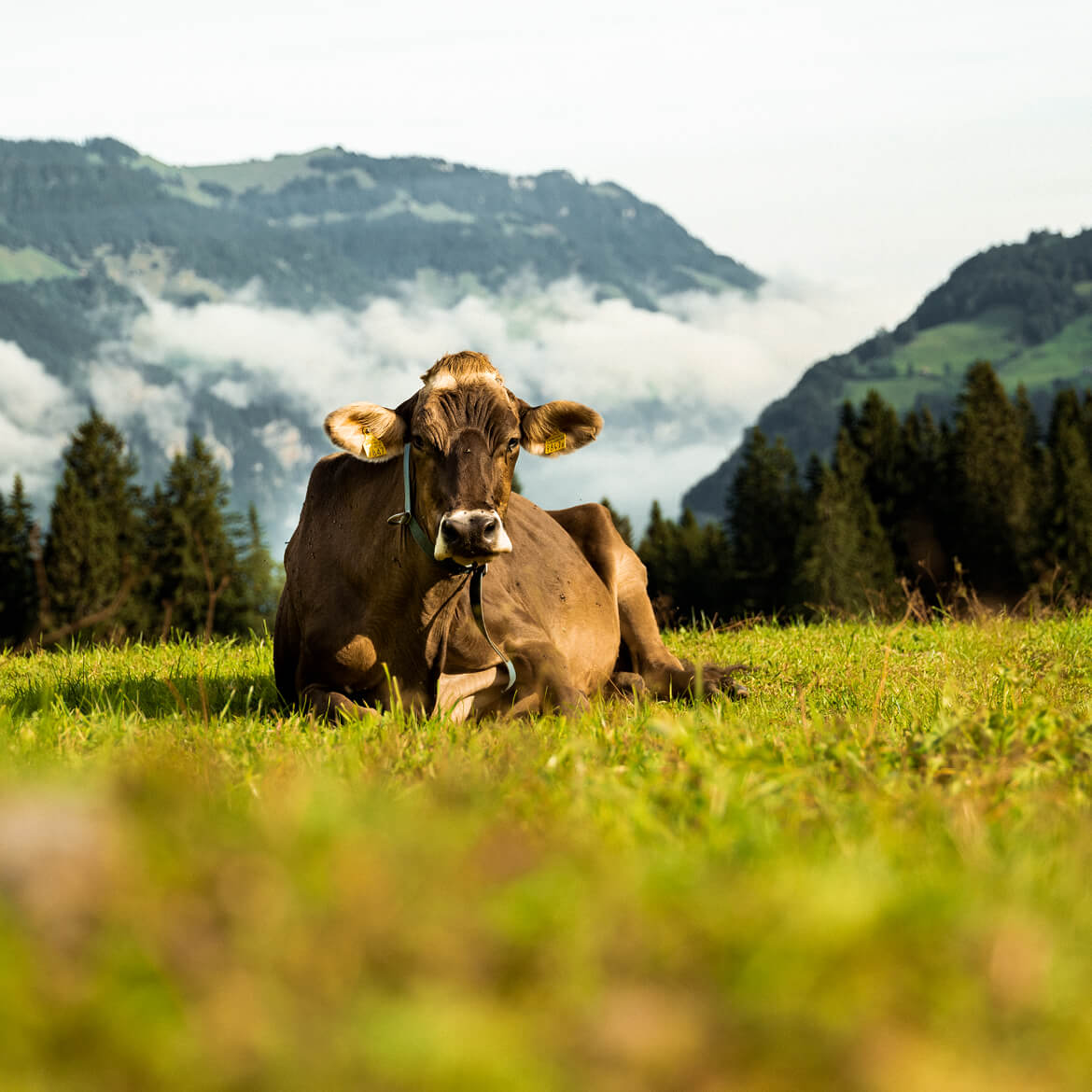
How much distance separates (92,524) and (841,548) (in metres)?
51.6

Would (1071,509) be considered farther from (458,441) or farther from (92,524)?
(458,441)

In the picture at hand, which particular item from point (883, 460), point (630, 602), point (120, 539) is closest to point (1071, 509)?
point (883, 460)

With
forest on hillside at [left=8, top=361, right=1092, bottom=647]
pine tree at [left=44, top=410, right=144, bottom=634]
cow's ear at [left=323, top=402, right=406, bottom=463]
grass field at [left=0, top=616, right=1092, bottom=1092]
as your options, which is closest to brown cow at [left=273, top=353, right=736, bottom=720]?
cow's ear at [left=323, top=402, right=406, bottom=463]

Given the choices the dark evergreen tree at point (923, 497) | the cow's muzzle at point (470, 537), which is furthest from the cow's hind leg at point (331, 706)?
Answer: the dark evergreen tree at point (923, 497)

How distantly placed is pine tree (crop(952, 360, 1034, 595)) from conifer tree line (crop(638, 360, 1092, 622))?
0.10m

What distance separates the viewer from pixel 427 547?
267 inches

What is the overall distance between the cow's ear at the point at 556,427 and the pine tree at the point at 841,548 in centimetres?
7221

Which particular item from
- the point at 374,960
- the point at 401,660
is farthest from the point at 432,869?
the point at 401,660

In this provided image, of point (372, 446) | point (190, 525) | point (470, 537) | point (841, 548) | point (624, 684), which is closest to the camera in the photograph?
point (470, 537)

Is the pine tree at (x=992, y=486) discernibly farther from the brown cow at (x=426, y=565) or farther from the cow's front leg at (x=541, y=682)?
the brown cow at (x=426, y=565)

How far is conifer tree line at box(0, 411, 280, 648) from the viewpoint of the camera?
240 feet

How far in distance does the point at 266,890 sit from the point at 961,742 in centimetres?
309

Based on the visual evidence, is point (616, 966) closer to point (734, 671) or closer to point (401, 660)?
point (401, 660)

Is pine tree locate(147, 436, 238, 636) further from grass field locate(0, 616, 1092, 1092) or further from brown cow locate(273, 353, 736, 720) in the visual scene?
grass field locate(0, 616, 1092, 1092)
